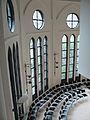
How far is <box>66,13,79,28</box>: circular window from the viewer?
17375 millimetres

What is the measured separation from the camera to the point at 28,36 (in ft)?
43.7

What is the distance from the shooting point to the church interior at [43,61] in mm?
8469

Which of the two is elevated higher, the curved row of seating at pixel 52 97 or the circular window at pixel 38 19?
the circular window at pixel 38 19

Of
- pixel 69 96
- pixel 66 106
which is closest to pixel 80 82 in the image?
pixel 69 96

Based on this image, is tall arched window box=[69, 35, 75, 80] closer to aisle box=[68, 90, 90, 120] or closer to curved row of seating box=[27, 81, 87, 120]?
curved row of seating box=[27, 81, 87, 120]

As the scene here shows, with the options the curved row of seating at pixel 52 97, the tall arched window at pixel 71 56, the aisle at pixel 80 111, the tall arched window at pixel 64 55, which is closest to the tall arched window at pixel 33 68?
the curved row of seating at pixel 52 97

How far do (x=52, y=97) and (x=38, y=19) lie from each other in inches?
256

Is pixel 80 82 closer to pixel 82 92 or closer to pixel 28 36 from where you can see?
pixel 82 92

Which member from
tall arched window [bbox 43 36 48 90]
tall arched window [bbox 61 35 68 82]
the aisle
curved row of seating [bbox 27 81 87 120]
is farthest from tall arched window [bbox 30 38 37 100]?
tall arched window [bbox 61 35 68 82]

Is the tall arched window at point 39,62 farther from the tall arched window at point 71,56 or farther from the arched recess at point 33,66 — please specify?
the tall arched window at point 71,56

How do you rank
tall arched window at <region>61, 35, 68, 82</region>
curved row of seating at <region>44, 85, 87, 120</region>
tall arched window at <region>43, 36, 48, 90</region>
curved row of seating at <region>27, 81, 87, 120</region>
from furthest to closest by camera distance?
1. tall arched window at <region>61, 35, 68, 82</region>
2. tall arched window at <region>43, 36, 48, 90</region>
3. curved row of seating at <region>27, 81, 87, 120</region>
4. curved row of seating at <region>44, 85, 87, 120</region>

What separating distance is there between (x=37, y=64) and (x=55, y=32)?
374 cm

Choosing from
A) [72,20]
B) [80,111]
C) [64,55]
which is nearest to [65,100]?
[80,111]

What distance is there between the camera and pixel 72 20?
17500mm
